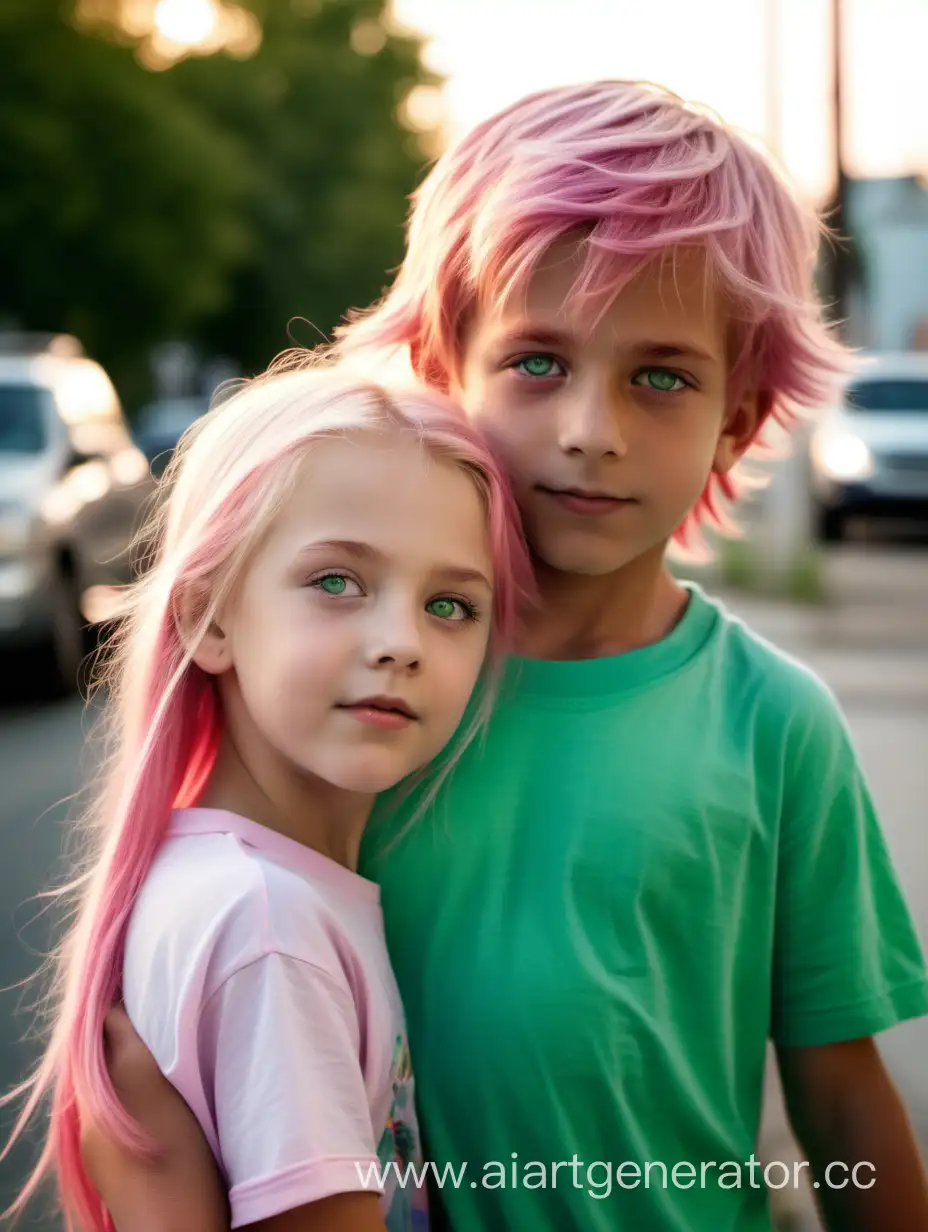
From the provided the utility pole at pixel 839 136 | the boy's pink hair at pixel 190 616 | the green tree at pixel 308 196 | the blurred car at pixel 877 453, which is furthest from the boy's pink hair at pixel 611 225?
the green tree at pixel 308 196

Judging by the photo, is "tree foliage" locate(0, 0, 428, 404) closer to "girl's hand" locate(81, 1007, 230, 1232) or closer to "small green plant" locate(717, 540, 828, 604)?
"small green plant" locate(717, 540, 828, 604)

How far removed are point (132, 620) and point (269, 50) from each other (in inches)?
1548

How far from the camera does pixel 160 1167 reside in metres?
1.39

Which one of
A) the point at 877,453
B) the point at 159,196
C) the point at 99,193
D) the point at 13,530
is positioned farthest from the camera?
the point at 159,196

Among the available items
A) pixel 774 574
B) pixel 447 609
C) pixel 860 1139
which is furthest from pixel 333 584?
pixel 774 574

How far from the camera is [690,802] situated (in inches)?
63.5

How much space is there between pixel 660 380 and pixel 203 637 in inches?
19.1

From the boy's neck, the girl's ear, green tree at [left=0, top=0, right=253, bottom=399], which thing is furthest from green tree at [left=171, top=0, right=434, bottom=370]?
the girl's ear

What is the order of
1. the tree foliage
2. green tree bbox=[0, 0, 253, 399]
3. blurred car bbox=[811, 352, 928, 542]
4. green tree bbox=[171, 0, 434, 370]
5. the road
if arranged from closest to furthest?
A: the road → blurred car bbox=[811, 352, 928, 542] → green tree bbox=[0, 0, 253, 399] → the tree foliage → green tree bbox=[171, 0, 434, 370]

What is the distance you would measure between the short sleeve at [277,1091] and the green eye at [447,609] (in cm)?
33

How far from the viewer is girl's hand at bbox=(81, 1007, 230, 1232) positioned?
1.38 meters

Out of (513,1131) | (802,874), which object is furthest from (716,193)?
(513,1131)

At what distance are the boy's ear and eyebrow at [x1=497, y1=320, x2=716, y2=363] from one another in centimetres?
16

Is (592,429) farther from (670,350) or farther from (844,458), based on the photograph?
(844,458)
